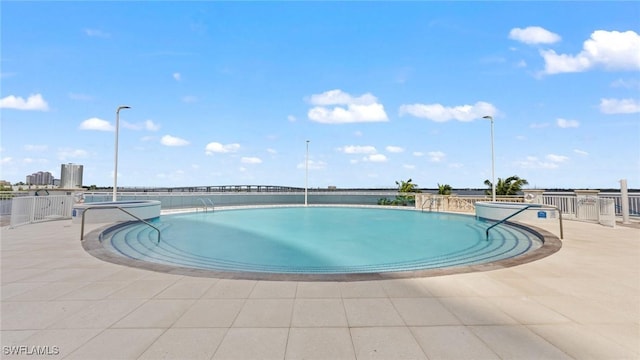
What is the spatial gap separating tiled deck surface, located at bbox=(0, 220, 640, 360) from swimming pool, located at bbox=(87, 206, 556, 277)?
102 centimetres

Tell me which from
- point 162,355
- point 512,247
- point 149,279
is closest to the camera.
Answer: point 162,355

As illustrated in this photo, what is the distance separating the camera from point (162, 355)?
2.19 metres

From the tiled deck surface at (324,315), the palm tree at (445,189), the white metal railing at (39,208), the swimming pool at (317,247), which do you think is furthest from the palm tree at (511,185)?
the white metal railing at (39,208)

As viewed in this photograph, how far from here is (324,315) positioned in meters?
2.92

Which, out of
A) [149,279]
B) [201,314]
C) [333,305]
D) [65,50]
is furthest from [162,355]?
[65,50]

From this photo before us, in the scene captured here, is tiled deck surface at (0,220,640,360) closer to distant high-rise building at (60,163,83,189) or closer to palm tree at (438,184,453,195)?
palm tree at (438,184,453,195)

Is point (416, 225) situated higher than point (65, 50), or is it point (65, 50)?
point (65, 50)

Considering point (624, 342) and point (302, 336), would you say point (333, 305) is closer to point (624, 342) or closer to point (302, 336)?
point (302, 336)

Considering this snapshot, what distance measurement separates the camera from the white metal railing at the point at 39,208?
9164 millimetres

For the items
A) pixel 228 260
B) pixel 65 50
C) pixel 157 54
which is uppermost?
pixel 157 54

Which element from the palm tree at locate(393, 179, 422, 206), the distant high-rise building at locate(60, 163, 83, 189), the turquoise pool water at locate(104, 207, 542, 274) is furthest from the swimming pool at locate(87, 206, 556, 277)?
the distant high-rise building at locate(60, 163, 83, 189)

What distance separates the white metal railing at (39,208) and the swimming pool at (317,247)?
3.13m

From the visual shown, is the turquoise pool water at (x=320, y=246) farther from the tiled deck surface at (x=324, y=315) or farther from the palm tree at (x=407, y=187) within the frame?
the palm tree at (x=407, y=187)

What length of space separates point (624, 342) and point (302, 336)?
2.76m
